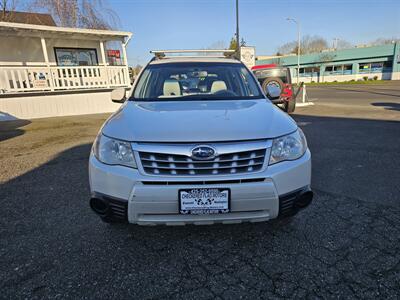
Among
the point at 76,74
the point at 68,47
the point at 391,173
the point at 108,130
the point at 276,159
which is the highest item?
the point at 68,47

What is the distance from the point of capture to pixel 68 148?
5.73 metres

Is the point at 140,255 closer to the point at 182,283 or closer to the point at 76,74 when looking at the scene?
the point at 182,283

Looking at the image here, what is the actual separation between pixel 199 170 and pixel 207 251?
0.80 meters

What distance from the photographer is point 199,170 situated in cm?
187

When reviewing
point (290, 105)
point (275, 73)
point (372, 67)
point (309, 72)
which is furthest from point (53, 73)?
point (309, 72)

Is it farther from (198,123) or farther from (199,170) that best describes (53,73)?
(199,170)

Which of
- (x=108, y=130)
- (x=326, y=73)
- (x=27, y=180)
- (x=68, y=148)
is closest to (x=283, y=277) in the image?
(x=108, y=130)

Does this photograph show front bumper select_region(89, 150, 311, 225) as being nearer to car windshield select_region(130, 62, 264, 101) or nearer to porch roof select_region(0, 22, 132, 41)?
car windshield select_region(130, 62, 264, 101)

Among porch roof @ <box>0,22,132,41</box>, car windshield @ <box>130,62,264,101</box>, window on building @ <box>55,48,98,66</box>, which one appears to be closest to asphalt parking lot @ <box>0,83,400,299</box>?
car windshield @ <box>130,62,264,101</box>

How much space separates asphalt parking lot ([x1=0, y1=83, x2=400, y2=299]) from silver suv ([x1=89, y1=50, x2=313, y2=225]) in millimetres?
398

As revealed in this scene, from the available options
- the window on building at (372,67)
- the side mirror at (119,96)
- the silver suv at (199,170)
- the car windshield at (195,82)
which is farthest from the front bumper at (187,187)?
the window on building at (372,67)

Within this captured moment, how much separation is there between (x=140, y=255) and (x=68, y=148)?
4.37 metres

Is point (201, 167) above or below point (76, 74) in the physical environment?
below

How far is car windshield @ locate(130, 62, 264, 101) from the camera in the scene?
10.1 feet
